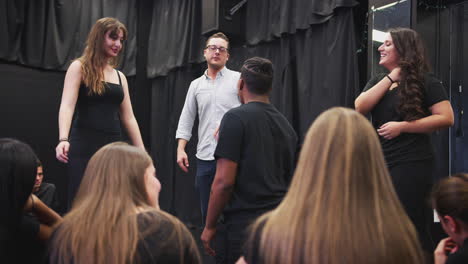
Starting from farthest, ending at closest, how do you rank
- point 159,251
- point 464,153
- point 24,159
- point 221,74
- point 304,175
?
point 464,153 → point 221,74 → point 24,159 → point 159,251 → point 304,175

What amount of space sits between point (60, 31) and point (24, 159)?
161 inches

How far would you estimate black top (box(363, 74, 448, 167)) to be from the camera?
7.14ft

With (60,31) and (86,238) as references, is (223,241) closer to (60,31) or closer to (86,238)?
(86,238)

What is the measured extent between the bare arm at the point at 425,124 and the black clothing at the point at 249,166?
0.60m

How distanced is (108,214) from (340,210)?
23.6 inches

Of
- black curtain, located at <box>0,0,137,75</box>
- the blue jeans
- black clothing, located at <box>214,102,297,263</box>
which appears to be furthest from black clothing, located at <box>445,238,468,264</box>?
black curtain, located at <box>0,0,137,75</box>

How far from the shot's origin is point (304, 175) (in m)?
0.97

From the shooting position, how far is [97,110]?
2.33m

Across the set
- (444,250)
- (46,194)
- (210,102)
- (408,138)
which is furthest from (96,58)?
(444,250)

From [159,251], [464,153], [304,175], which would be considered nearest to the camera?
[304,175]

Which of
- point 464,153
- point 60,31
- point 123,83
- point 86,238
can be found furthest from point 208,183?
point 60,31

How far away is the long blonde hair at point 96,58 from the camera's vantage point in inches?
91.6

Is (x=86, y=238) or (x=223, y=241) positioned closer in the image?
(x=86, y=238)

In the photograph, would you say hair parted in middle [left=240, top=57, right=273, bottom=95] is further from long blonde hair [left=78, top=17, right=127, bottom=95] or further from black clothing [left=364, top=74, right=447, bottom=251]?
long blonde hair [left=78, top=17, right=127, bottom=95]
